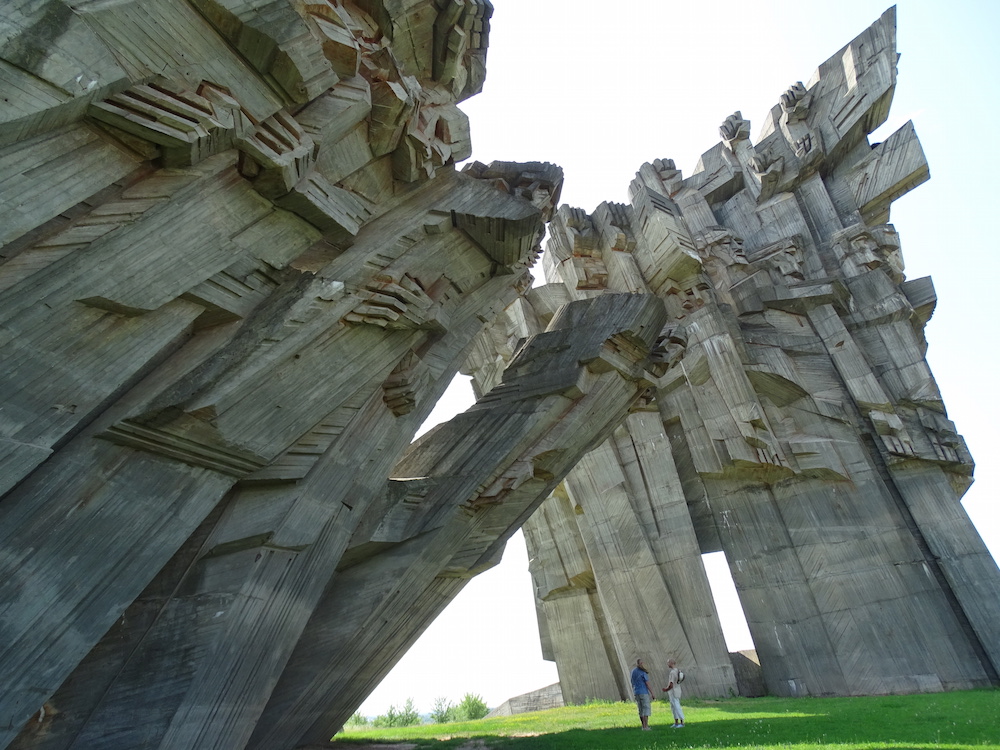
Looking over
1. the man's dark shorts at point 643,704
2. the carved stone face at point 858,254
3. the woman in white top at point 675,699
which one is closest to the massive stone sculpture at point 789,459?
the carved stone face at point 858,254

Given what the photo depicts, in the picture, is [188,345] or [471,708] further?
[471,708]

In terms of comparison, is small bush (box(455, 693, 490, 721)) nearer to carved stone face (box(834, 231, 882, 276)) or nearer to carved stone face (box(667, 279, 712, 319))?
carved stone face (box(667, 279, 712, 319))

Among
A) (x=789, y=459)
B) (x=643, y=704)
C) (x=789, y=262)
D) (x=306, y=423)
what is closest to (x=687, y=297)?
(x=789, y=262)

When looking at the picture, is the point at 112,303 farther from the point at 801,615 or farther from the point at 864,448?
the point at 864,448

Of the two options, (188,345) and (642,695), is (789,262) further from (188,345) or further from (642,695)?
(188,345)

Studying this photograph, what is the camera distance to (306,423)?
24.0 feet

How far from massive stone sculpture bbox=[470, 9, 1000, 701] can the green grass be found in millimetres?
2863

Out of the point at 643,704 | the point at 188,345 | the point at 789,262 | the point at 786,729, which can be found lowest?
the point at 786,729

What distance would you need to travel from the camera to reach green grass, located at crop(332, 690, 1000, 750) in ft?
23.1

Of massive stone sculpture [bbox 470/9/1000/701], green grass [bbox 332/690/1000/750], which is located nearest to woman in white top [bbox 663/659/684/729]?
green grass [bbox 332/690/1000/750]

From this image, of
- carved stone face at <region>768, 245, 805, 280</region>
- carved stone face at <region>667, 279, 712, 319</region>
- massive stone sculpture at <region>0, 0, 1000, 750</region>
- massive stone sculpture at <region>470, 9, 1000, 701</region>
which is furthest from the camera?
carved stone face at <region>768, 245, 805, 280</region>

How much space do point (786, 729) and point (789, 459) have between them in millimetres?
10394

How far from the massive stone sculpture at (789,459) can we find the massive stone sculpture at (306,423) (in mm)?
119

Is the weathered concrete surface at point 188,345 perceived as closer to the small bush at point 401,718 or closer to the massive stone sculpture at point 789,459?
the massive stone sculpture at point 789,459
